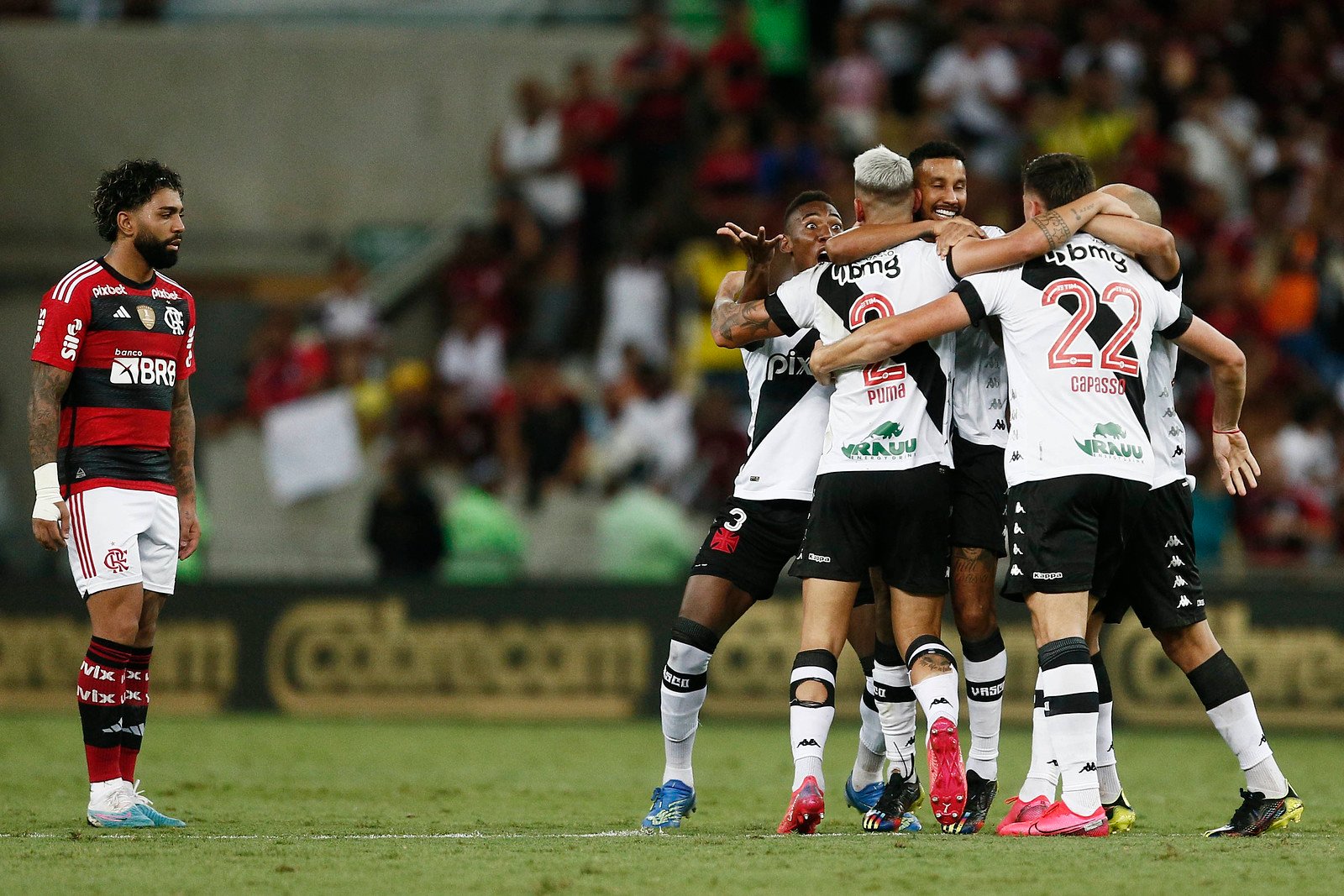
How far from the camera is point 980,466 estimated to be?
789cm

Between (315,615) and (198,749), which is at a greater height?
(315,615)

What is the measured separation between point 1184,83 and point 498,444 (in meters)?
7.79

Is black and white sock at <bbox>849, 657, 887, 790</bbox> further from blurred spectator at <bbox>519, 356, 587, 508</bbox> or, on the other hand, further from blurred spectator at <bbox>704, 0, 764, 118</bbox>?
blurred spectator at <bbox>704, 0, 764, 118</bbox>

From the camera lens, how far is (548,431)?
16.3 m

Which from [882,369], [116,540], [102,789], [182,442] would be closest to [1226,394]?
[882,369]

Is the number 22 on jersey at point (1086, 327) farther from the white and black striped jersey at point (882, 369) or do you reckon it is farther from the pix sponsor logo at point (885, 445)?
the pix sponsor logo at point (885, 445)

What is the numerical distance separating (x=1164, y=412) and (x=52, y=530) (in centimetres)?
496

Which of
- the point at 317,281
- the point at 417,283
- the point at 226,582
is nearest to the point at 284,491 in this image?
the point at 226,582

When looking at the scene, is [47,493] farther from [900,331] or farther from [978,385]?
[978,385]

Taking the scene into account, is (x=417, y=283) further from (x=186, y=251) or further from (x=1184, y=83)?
(x=1184, y=83)

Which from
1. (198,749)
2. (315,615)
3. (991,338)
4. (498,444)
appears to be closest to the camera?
(991,338)

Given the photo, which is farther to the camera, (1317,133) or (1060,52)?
(1060,52)

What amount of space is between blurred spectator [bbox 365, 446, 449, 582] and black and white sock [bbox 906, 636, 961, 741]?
852cm

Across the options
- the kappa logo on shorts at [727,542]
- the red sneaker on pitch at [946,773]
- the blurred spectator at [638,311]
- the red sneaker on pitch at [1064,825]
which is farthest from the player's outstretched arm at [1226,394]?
the blurred spectator at [638,311]
